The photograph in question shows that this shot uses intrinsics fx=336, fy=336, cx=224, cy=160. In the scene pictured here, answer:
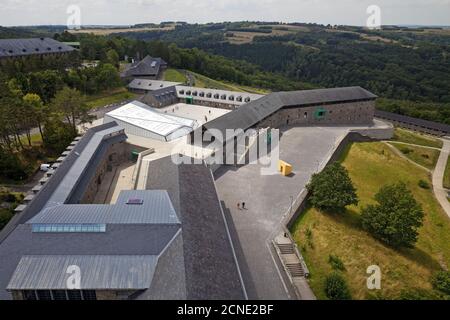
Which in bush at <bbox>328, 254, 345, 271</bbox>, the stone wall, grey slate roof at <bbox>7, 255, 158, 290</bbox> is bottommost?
bush at <bbox>328, 254, 345, 271</bbox>

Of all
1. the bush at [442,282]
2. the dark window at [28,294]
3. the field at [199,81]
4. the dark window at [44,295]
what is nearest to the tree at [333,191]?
the bush at [442,282]

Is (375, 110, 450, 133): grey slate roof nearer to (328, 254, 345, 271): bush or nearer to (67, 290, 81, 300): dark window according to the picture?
(328, 254, 345, 271): bush

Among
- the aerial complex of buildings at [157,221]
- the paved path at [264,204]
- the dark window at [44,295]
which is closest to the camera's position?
the dark window at [44,295]

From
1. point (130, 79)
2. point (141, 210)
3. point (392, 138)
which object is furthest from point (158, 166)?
point (130, 79)

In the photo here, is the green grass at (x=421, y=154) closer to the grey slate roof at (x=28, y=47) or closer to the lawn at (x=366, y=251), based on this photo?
the lawn at (x=366, y=251)

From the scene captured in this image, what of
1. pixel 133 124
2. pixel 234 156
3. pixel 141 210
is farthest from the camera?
pixel 133 124

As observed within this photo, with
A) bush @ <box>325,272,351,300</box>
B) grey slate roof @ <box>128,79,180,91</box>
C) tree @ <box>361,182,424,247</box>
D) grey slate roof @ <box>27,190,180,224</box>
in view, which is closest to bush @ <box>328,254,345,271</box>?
bush @ <box>325,272,351,300</box>

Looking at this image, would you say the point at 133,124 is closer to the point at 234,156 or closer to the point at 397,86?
the point at 234,156
